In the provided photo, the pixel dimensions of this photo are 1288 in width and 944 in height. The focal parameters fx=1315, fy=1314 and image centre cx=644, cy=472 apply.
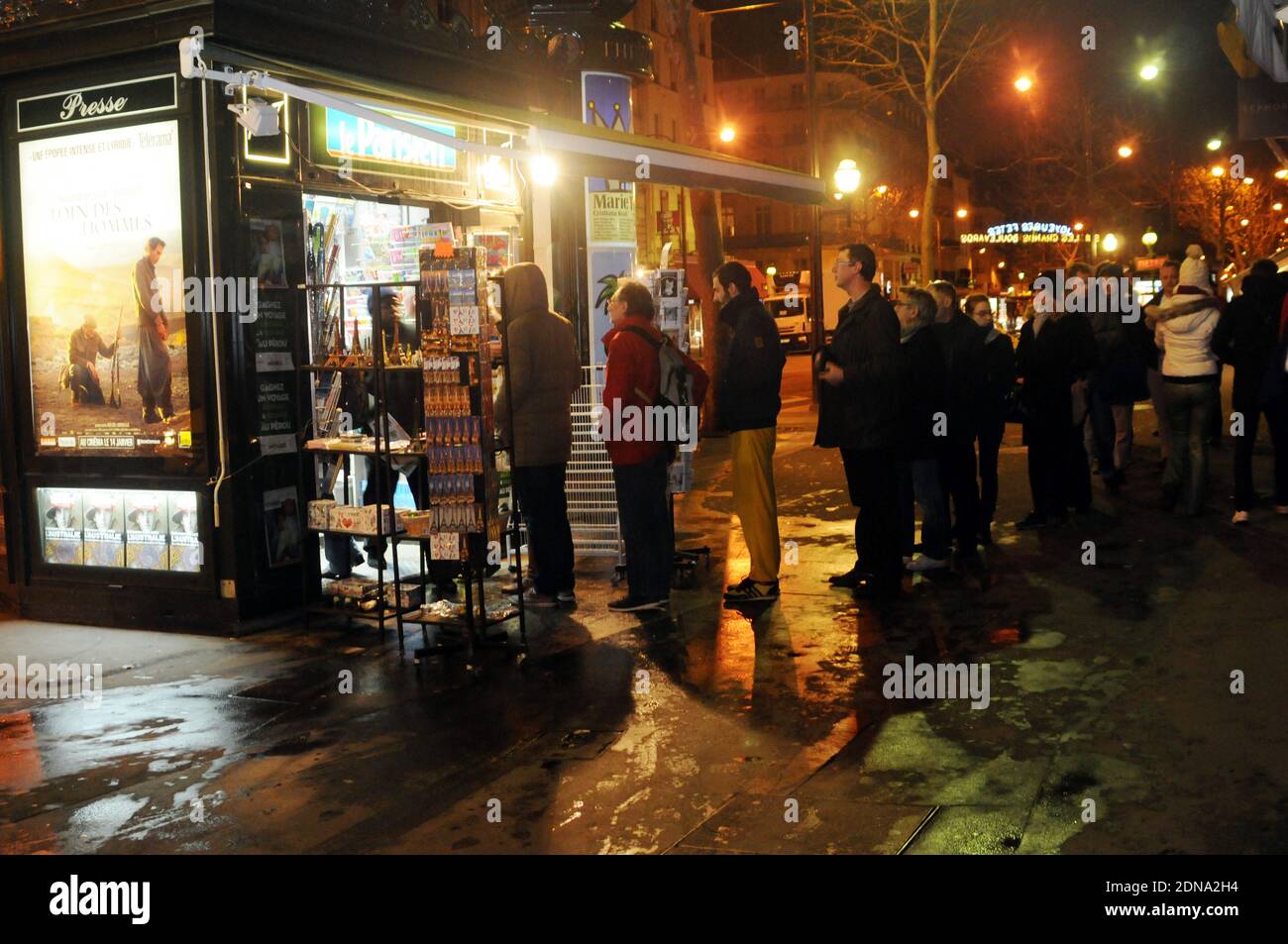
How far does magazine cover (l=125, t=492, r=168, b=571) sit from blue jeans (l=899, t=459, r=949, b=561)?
505 centimetres

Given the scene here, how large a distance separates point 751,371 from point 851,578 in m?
1.64

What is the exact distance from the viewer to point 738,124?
74250 mm

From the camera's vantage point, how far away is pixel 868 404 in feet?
28.2

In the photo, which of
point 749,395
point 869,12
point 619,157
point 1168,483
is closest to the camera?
point 749,395

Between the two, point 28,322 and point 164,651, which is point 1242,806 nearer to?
point 164,651

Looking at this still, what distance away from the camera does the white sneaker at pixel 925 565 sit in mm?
9609

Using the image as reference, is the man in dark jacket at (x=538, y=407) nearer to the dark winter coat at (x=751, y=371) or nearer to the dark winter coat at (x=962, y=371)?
the dark winter coat at (x=751, y=371)

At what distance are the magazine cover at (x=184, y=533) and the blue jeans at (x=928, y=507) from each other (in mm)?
4818

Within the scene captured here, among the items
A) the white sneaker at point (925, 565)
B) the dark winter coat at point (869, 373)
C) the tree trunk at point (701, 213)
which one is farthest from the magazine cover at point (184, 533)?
the tree trunk at point (701, 213)

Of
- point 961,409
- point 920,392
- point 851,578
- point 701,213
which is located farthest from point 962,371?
point 701,213

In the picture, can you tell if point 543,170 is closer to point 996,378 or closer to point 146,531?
Result: point 996,378

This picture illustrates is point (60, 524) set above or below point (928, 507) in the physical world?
above

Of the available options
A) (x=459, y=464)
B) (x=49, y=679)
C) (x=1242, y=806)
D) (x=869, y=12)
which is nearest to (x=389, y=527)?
(x=459, y=464)
